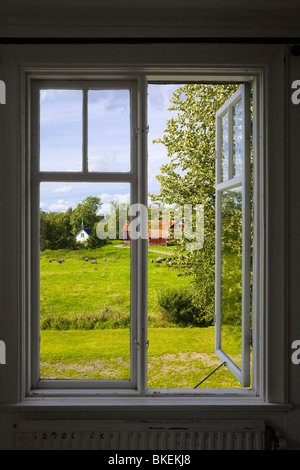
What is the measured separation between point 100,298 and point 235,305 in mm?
859

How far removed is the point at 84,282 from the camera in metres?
2.04

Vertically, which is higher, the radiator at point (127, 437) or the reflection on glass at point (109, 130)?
the reflection on glass at point (109, 130)

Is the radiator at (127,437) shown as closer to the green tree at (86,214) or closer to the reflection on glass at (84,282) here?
the reflection on glass at (84,282)

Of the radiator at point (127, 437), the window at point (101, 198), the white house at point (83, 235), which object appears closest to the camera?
the radiator at point (127, 437)

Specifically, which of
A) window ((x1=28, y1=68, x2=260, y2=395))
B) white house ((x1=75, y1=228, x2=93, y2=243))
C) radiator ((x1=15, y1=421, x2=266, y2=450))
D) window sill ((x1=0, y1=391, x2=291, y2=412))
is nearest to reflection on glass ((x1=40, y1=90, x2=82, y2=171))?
window ((x1=28, y1=68, x2=260, y2=395))

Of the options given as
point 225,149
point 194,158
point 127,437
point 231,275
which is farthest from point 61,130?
point 194,158

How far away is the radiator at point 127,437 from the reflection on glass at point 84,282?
292mm

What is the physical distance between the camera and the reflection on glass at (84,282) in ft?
6.48

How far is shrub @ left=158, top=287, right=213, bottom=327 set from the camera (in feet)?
10.7

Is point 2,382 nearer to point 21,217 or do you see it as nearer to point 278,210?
point 21,217

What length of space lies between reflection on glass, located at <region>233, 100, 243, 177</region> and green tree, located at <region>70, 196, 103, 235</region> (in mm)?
854

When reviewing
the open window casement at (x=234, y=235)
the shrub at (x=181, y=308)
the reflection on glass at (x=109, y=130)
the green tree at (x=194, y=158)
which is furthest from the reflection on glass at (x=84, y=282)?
the green tree at (x=194, y=158)

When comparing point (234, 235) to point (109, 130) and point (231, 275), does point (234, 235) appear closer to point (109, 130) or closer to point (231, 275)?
point (231, 275)

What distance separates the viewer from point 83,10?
176 cm
